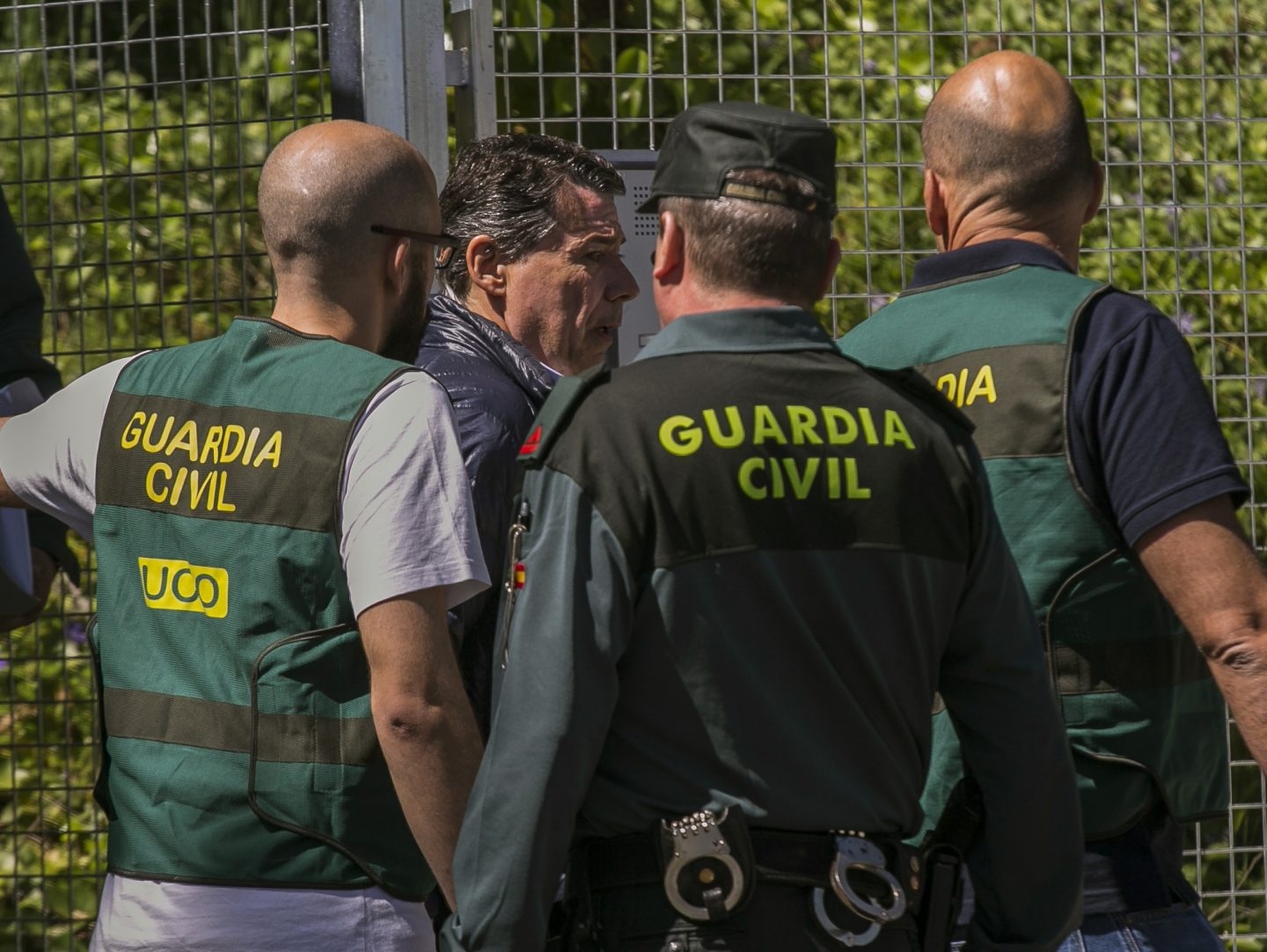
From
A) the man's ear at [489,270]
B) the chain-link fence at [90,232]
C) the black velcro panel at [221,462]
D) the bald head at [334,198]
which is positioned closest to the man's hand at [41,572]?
Result: the black velcro panel at [221,462]

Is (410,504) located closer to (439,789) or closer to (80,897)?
(439,789)

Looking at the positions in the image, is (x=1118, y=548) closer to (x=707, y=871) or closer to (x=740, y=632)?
(x=740, y=632)

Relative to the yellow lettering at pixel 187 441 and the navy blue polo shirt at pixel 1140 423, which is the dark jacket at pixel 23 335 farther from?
the navy blue polo shirt at pixel 1140 423

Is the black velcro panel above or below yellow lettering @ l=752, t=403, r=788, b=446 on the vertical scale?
below

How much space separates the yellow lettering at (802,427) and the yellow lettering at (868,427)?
0.06 m

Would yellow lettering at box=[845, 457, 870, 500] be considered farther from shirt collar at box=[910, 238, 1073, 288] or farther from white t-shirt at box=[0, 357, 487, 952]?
shirt collar at box=[910, 238, 1073, 288]

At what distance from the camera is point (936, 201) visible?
8.81 ft

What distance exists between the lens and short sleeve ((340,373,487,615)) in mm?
2184

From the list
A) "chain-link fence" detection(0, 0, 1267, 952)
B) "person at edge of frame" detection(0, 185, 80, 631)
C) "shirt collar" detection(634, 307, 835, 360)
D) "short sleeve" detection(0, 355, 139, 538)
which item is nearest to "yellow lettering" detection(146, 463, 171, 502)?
"short sleeve" detection(0, 355, 139, 538)

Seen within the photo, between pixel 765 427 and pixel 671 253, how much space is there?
0.28 metres

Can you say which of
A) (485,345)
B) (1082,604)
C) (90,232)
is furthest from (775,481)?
(90,232)

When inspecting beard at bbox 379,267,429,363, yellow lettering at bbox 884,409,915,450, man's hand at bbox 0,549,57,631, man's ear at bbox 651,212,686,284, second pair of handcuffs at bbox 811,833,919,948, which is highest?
man's ear at bbox 651,212,686,284

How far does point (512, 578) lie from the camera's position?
1951 mm

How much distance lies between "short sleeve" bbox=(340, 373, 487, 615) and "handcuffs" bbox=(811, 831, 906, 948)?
0.63 metres
